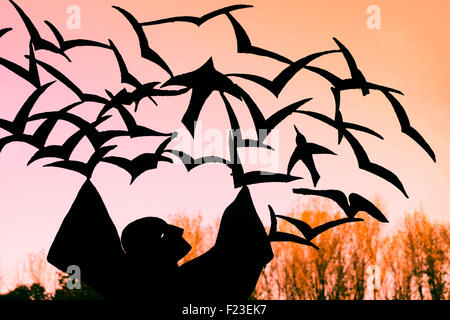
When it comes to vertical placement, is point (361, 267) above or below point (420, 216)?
below

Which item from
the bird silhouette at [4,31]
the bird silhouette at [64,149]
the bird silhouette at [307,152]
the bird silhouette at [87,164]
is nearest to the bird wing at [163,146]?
the bird silhouette at [87,164]

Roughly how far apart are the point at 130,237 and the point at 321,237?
12575 mm

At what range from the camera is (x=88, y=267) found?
184 inches

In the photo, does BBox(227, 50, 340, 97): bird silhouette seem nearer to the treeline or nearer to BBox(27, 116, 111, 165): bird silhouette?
BBox(27, 116, 111, 165): bird silhouette

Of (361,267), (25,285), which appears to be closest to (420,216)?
(361,267)

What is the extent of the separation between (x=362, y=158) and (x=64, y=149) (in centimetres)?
293

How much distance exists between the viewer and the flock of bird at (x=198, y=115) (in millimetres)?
5027

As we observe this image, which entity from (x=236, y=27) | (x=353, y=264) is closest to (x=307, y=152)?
(x=236, y=27)

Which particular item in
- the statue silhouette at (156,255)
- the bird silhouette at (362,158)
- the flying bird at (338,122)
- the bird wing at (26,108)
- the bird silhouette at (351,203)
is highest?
the bird wing at (26,108)

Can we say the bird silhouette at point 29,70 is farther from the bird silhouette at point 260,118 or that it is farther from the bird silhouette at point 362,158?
the bird silhouette at point 362,158

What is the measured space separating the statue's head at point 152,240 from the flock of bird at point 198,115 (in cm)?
71

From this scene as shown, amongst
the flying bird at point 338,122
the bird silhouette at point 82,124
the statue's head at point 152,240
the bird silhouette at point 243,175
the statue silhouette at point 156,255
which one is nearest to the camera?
the statue silhouette at point 156,255

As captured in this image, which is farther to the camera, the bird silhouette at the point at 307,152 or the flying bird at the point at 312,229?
the bird silhouette at the point at 307,152
